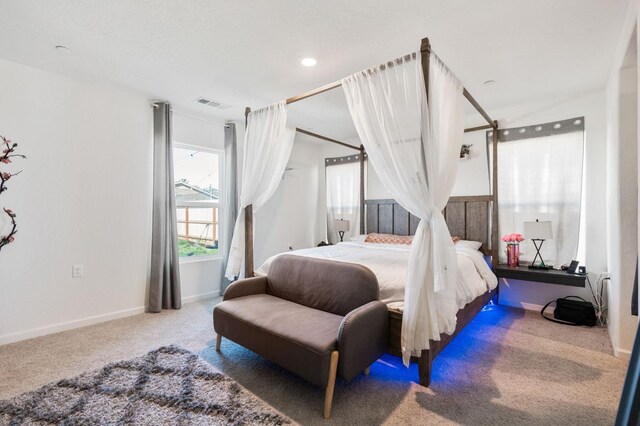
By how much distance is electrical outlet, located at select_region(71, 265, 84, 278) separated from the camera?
2949mm

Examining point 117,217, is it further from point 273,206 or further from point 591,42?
point 591,42

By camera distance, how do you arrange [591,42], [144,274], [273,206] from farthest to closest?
[273,206]
[144,274]
[591,42]

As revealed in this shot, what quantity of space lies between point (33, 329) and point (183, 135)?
250 cm

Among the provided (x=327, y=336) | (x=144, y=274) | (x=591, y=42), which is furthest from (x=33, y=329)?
(x=591, y=42)

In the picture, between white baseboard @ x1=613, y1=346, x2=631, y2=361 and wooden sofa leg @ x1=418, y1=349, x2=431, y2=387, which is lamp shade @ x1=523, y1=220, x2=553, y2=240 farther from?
wooden sofa leg @ x1=418, y1=349, x2=431, y2=387

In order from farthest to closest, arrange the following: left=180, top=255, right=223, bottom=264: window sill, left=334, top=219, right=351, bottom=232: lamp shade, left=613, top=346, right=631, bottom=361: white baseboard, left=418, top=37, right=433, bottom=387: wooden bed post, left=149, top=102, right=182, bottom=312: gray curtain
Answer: left=334, top=219, right=351, bottom=232: lamp shade, left=180, top=255, right=223, bottom=264: window sill, left=149, top=102, right=182, bottom=312: gray curtain, left=613, top=346, right=631, bottom=361: white baseboard, left=418, top=37, right=433, bottom=387: wooden bed post

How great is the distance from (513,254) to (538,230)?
1.32ft

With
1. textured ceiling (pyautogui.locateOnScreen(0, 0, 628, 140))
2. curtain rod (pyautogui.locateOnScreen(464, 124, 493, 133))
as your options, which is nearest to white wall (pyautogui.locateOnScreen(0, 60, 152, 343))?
textured ceiling (pyautogui.locateOnScreen(0, 0, 628, 140))

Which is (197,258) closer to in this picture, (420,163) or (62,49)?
(62,49)

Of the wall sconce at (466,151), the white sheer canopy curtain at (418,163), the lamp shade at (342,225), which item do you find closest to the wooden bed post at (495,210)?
the wall sconce at (466,151)

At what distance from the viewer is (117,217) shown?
127 inches

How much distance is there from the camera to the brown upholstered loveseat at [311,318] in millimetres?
1739

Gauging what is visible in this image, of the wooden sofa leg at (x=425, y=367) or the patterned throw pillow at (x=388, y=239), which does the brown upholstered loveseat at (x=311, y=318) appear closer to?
the wooden sofa leg at (x=425, y=367)

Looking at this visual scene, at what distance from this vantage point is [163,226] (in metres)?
3.43
